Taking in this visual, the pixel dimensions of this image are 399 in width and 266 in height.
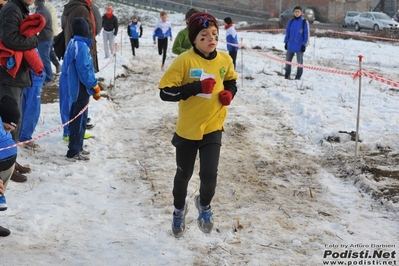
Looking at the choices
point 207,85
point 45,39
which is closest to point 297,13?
point 45,39

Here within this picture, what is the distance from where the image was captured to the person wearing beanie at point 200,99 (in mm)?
4074

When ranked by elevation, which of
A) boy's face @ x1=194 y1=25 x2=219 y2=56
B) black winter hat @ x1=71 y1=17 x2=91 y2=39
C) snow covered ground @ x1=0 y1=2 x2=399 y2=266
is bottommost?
snow covered ground @ x1=0 y1=2 x2=399 y2=266

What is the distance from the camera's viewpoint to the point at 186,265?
3973mm

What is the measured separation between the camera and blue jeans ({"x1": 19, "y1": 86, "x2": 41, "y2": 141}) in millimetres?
6466

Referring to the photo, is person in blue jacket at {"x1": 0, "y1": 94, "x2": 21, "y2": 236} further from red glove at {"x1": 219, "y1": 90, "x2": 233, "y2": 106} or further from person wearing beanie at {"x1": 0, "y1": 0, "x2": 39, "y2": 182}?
red glove at {"x1": 219, "y1": 90, "x2": 233, "y2": 106}

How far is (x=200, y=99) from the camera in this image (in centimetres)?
420

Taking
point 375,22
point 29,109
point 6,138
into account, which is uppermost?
point 375,22

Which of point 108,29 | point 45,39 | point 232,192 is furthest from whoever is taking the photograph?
point 108,29

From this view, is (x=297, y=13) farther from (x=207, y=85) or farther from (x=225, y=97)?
(x=207, y=85)

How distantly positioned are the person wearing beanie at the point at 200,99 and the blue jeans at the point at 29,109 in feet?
9.90

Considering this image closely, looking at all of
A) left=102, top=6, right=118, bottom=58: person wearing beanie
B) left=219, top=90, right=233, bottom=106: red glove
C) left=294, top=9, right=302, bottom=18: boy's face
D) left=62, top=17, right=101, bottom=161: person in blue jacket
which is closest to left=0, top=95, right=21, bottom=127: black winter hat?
left=219, top=90, right=233, bottom=106: red glove

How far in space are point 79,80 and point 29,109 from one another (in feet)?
2.67

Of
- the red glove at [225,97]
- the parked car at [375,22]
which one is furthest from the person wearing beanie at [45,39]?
the parked car at [375,22]

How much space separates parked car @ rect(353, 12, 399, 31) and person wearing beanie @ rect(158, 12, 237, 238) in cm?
2981
